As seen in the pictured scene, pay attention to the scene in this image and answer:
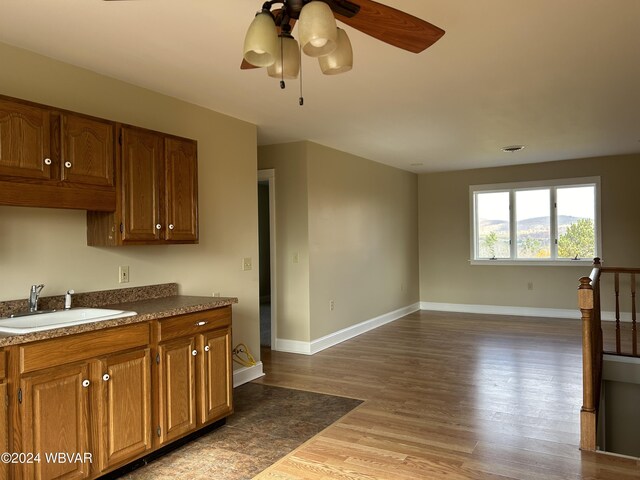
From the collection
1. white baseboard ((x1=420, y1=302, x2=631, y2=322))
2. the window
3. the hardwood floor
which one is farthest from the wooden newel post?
the window

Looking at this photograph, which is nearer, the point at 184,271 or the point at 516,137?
the point at 184,271

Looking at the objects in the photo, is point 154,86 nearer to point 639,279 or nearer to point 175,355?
point 175,355

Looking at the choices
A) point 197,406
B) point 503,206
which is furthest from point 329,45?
point 503,206

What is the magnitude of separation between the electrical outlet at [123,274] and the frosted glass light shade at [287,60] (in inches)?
79.1

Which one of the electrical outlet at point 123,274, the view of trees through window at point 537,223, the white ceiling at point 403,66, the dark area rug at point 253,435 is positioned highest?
the white ceiling at point 403,66

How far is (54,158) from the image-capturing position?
2574 millimetres

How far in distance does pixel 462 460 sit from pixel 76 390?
84.4 inches

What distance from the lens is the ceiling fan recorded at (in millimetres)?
1652

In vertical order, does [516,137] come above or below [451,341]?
above

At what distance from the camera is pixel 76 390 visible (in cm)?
234

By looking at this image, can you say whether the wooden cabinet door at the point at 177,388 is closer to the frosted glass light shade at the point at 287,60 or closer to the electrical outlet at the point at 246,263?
the electrical outlet at the point at 246,263

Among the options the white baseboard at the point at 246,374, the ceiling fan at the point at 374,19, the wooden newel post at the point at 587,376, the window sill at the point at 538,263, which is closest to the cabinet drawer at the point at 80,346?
the ceiling fan at the point at 374,19

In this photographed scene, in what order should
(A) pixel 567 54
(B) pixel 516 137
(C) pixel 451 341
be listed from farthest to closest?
(C) pixel 451 341, (B) pixel 516 137, (A) pixel 567 54

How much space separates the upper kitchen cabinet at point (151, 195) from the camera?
296cm
